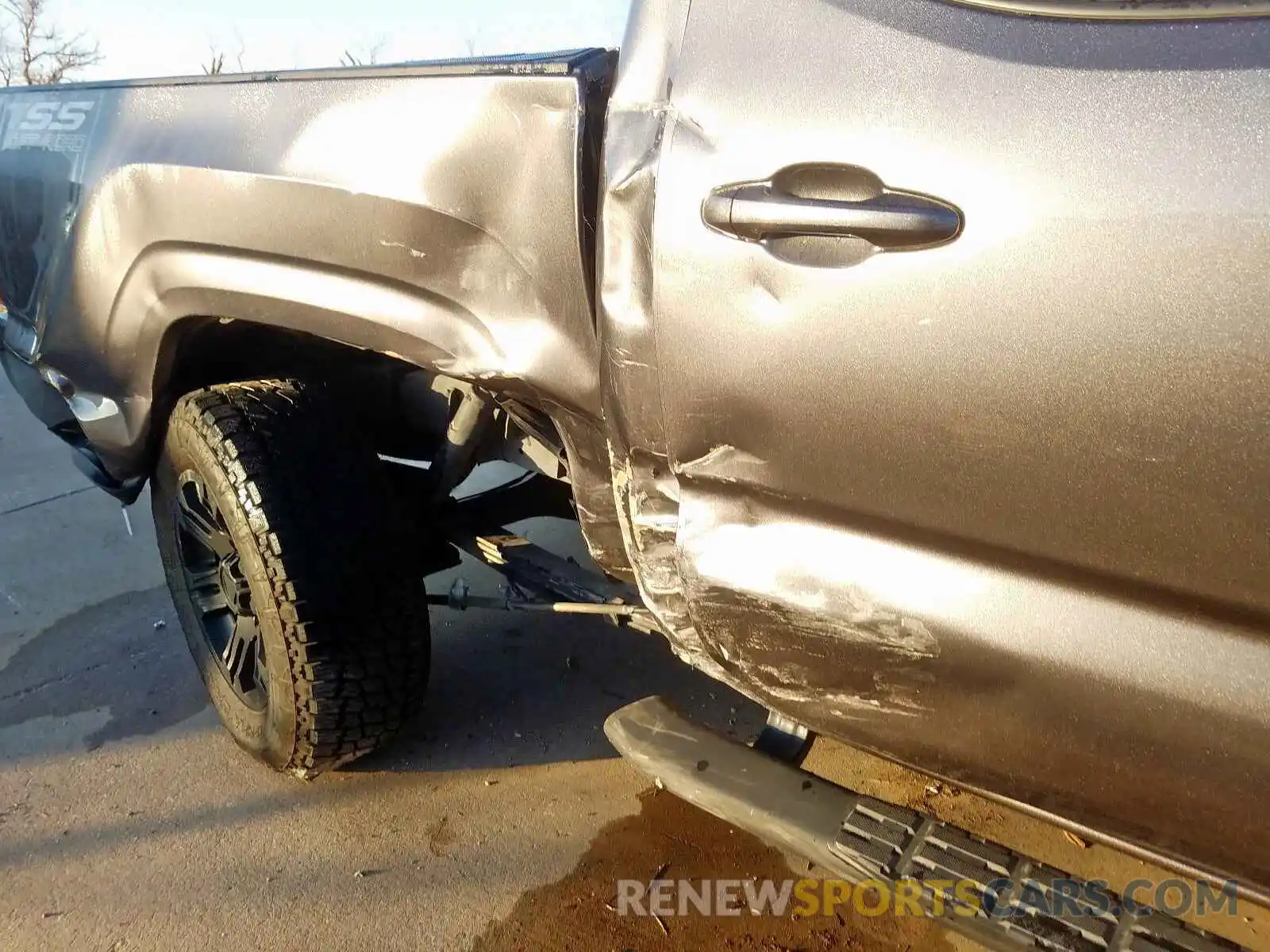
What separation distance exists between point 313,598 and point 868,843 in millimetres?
1253

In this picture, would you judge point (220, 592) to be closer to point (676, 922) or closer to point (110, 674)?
point (110, 674)

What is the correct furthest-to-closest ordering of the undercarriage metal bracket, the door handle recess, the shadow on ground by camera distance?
the shadow on ground
the undercarriage metal bracket
the door handle recess

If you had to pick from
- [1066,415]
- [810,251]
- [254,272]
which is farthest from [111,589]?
[1066,415]

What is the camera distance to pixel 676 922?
1.99 metres

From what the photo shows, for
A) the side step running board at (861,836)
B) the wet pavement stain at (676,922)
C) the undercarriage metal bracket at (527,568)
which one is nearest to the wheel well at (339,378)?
the undercarriage metal bracket at (527,568)

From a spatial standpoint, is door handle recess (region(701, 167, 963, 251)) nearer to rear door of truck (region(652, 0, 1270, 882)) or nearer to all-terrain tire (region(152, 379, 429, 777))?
rear door of truck (region(652, 0, 1270, 882))

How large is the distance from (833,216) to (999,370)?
264mm

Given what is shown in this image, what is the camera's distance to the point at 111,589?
3393 mm

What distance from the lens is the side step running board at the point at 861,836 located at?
3.92 ft

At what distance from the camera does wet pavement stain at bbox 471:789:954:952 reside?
6.36ft

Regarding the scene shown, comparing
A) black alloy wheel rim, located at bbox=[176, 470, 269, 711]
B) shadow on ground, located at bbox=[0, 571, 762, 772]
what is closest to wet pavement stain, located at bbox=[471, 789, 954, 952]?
shadow on ground, located at bbox=[0, 571, 762, 772]

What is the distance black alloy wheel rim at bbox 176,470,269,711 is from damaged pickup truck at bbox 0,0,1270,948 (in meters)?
0.55

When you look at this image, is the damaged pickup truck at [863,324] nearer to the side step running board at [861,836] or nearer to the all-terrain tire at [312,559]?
the side step running board at [861,836]

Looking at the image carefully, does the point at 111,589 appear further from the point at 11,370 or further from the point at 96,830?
the point at 96,830
